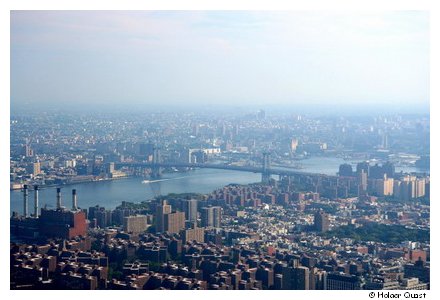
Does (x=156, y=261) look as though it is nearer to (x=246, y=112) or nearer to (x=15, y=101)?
(x=15, y=101)

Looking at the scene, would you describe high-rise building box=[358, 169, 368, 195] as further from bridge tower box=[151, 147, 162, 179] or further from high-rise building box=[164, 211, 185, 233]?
high-rise building box=[164, 211, 185, 233]

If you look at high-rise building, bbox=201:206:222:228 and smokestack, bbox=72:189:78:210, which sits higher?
smokestack, bbox=72:189:78:210

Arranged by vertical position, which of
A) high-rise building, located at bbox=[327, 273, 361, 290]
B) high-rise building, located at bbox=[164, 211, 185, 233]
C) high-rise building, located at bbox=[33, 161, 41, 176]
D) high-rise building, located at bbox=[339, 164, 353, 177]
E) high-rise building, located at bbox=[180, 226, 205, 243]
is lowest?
high-rise building, located at bbox=[327, 273, 361, 290]

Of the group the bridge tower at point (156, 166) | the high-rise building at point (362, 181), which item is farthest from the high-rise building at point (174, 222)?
the high-rise building at point (362, 181)

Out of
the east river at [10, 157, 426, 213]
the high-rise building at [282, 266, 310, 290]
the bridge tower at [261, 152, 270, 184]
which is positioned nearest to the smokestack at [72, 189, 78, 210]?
the east river at [10, 157, 426, 213]

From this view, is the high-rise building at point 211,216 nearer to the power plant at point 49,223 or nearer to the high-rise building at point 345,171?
the power plant at point 49,223

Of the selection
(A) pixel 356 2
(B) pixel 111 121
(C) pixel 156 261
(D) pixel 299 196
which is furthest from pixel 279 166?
(C) pixel 156 261

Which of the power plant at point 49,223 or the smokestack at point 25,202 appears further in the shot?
the smokestack at point 25,202
